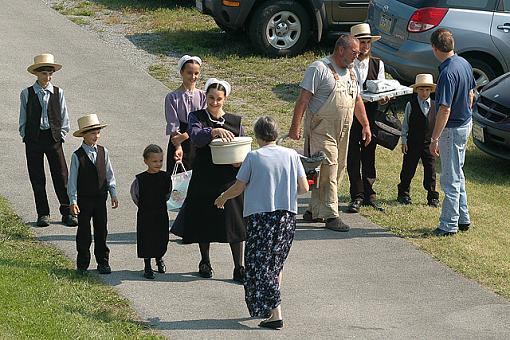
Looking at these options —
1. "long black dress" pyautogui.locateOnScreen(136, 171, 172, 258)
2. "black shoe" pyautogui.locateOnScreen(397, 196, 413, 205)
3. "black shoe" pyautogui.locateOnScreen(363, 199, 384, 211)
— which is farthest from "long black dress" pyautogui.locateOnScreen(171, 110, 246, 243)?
"black shoe" pyautogui.locateOnScreen(397, 196, 413, 205)

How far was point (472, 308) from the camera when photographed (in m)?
8.68

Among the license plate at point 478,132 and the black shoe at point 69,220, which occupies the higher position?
the license plate at point 478,132

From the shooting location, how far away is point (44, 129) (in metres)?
10.0

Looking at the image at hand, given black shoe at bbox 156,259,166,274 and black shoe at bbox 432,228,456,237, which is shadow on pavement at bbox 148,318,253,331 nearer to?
black shoe at bbox 156,259,166,274

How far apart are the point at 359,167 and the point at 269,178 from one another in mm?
3427

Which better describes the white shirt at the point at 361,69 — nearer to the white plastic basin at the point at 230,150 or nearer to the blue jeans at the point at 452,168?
the blue jeans at the point at 452,168

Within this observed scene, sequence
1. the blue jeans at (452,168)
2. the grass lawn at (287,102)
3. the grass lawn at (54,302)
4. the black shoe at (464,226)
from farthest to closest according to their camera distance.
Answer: the black shoe at (464,226) < the blue jeans at (452,168) < the grass lawn at (287,102) < the grass lawn at (54,302)

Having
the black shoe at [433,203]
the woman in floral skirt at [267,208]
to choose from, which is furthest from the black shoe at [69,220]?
the black shoe at [433,203]

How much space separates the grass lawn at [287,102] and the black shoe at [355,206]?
0.10 metres

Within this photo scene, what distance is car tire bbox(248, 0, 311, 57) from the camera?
1616 cm

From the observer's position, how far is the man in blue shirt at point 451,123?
9.91 metres

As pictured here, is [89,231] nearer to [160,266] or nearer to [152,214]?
[152,214]

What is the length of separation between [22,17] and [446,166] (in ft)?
34.4


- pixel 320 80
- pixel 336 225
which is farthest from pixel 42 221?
pixel 320 80
